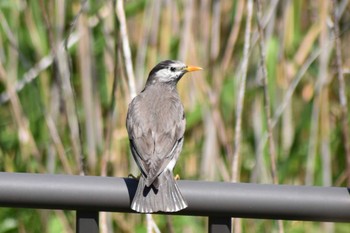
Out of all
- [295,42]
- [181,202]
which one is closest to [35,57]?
[295,42]

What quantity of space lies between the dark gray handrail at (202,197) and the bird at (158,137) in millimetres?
46

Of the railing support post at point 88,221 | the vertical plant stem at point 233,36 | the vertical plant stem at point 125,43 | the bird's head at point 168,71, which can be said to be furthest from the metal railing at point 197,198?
the vertical plant stem at point 233,36

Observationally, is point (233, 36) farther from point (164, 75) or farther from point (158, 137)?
point (158, 137)

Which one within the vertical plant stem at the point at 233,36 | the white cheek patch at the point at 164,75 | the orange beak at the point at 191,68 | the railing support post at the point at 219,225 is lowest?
the railing support post at the point at 219,225

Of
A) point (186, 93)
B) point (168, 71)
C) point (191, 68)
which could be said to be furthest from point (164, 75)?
point (186, 93)

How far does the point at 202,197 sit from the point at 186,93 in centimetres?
195

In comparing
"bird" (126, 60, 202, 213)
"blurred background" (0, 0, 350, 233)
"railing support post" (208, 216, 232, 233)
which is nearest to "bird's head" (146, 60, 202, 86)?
"bird" (126, 60, 202, 213)

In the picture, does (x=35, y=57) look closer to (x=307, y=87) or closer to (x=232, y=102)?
(x=232, y=102)

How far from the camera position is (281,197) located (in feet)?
4.93

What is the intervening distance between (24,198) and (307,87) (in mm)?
2335

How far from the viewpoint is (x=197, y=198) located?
1.52 m

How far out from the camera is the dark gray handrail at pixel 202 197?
147 cm

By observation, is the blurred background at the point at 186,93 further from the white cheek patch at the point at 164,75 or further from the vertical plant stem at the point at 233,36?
the white cheek patch at the point at 164,75

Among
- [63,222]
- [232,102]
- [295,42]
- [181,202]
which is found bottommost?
[63,222]
